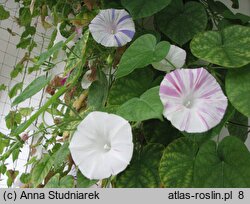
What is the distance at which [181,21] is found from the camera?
27.5 inches

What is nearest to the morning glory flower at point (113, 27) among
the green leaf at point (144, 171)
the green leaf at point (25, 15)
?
the green leaf at point (144, 171)

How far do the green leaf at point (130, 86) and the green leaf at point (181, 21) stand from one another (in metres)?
0.11

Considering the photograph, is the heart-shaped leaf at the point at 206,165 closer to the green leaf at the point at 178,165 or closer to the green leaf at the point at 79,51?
the green leaf at the point at 178,165

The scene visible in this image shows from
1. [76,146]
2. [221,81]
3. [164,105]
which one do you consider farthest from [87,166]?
[221,81]

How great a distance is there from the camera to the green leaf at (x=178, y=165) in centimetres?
52

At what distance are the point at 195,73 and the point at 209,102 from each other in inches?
1.8

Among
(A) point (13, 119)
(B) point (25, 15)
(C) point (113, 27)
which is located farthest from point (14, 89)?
(C) point (113, 27)

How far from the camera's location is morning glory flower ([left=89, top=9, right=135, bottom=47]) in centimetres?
67

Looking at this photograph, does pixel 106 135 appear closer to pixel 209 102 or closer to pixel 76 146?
pixel 76 146

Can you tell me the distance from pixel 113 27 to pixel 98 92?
0.14 meters

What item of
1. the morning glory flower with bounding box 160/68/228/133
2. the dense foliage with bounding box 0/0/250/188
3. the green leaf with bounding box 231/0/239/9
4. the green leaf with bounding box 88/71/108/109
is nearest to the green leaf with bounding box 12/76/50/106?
the dense foliage with bounding box 0/0/250/188

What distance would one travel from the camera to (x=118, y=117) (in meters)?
0.46

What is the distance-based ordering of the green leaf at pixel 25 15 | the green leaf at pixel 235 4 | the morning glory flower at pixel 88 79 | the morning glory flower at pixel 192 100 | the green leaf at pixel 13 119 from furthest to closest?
the green leaf at pixel 13 119
the green leaf at pixel 25 15
the green leaf at pixel 235 4
the morning glory flower at pixel 88 79
the morning glory flower at pixel 192 100

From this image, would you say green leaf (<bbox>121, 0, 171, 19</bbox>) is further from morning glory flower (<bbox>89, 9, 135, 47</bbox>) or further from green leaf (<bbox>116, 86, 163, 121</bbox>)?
green leaf (<bbox>116, 86, 163, 121</bbox>)
